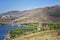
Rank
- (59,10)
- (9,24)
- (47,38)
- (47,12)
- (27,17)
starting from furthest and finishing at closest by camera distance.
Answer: (9,24), (27,17), (47,12), (59,10), (47,38)

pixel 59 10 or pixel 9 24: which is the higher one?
pixel 59 10

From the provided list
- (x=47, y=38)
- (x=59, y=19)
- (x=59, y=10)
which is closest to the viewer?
(x=47, y=38)

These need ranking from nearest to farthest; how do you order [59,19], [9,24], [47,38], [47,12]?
[47,38] → [59,19] → [47,12] → [9,24]

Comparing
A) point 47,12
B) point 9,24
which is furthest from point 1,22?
point 47,12

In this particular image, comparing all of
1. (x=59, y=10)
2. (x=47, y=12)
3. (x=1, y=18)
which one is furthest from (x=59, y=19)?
(x=1, y=18)

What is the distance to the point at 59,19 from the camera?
13039 mm

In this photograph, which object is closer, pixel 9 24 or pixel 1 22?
pixel 1 22

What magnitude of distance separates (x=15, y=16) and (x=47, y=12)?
272 centimetres

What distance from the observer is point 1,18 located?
1705 cm

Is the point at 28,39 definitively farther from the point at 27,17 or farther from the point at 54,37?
the point at 27,17

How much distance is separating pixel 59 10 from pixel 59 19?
1.31m

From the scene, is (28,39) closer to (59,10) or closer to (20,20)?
(59,10)

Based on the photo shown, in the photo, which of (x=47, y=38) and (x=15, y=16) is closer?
(x=47, y=38)

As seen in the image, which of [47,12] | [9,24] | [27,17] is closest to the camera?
[47,12]
